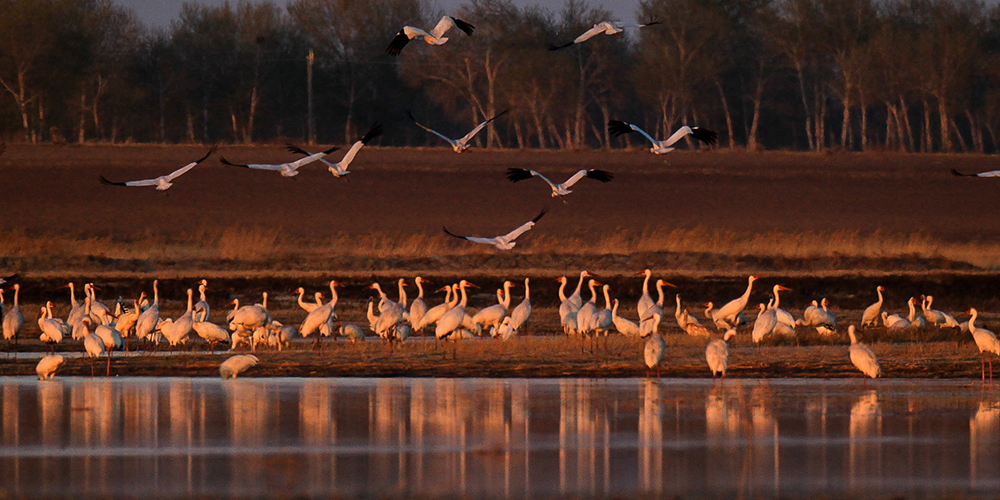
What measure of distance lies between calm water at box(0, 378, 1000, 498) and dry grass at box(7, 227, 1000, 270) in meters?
18.6

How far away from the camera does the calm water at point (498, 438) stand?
10.0 m

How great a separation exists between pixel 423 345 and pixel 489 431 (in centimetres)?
829

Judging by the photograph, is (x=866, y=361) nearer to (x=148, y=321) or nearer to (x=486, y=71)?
(x=148, y=321)

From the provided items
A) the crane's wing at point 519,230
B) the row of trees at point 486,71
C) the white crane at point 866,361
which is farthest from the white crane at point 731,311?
the row of trees at point 486,71

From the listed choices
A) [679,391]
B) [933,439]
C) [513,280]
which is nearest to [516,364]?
[679,391]

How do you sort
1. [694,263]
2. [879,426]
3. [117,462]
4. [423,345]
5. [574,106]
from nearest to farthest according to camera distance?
[117,462] → [879,426] → [423,345] → [694,263] → [574,106]

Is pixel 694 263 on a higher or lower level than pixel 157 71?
lower

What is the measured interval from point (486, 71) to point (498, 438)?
2241 inches

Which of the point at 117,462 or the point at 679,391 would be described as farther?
the point at 679,391

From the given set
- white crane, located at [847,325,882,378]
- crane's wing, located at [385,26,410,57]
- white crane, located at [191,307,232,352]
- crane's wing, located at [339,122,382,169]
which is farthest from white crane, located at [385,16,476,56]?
white crane, located at [847,325,882,378]

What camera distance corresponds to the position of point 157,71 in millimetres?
73812

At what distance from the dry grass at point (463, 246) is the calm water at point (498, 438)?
18626 millimetres

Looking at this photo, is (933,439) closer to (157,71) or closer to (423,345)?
(423,345)

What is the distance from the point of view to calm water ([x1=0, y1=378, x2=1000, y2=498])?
394 inches
